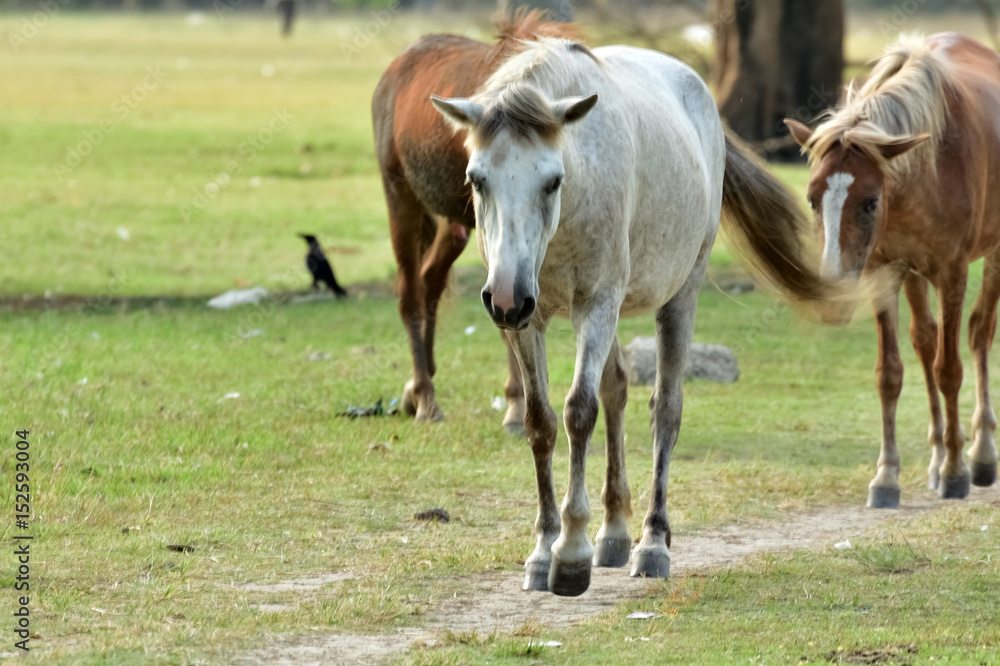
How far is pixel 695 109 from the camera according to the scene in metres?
5.68

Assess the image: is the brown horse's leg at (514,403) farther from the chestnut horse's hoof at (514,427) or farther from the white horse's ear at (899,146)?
the white horse's ear at (899,146)

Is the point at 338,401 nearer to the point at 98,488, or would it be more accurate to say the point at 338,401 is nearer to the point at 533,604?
the point at 98,488

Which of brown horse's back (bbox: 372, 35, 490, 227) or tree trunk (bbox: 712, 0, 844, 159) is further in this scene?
tree trunk (bbox: 712, 0, 844, 159)

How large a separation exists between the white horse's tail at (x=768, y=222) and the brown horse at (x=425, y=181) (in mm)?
1359

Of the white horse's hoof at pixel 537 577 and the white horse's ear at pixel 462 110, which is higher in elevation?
the white horse's ear at pixel 462 110

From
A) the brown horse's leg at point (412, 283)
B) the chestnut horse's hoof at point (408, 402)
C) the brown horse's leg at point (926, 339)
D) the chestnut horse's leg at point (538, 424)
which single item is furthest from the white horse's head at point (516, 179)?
the chestnut horse's hoof at point (408, 402)

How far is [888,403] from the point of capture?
22.2 ft

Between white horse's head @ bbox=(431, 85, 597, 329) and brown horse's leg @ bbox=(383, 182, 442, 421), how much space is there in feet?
11.6

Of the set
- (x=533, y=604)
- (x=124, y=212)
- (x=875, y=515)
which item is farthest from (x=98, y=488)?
(x=124, y=212)

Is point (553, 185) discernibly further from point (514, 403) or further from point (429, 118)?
point (514, 403)

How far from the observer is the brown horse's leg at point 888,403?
6.51 meters

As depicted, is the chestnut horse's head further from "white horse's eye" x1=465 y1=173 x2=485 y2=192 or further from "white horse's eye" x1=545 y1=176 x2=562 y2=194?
"white horse's eye" x1=465 y1=173 x2=485 y2=192

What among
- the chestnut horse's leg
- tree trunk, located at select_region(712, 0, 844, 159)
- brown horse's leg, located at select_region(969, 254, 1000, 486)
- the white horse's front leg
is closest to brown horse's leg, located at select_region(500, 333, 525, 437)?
brown horse's leg, located at select_region(969, 254, 1000, 486)

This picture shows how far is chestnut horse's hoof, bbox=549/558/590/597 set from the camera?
4.55 meters
